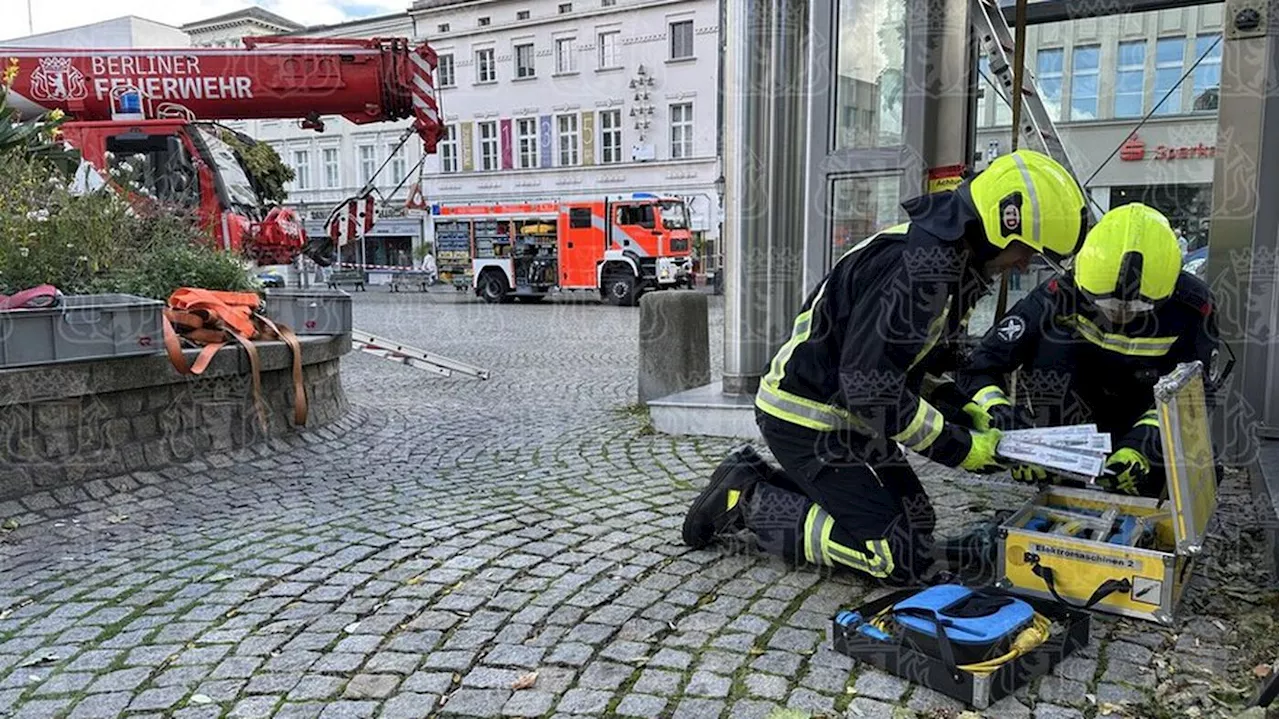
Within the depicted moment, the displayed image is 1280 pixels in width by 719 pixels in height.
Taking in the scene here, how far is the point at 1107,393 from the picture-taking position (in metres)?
4.04

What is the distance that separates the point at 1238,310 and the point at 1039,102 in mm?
1977

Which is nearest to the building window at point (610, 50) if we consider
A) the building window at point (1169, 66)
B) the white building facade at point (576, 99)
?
the white building facade at point (576, 99)

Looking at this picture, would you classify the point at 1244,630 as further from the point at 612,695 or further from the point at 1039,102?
the point at 1039,102

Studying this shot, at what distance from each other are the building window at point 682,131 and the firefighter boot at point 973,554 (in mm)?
31455

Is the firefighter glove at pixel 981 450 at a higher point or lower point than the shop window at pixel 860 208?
lower

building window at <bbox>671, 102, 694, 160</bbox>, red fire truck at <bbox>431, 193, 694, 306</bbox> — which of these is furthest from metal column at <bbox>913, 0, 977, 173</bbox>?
building window at <bbox>671, 102, 694, 160</bbox>

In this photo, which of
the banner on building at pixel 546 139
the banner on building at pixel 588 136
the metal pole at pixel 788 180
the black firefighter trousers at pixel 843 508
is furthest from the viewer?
the banner on building at pixel 546 139

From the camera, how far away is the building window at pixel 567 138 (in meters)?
36.2

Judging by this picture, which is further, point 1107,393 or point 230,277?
point 230,277

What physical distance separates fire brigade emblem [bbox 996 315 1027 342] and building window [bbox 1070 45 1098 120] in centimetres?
608

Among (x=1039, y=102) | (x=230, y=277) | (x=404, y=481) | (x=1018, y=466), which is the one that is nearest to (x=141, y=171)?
(x=230, y=277)

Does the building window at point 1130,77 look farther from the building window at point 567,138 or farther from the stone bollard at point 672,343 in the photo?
the building window at point 567,138

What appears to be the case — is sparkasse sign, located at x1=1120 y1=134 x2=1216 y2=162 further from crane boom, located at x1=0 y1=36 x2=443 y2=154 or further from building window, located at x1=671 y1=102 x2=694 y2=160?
building window, located at x1=671 y1=102 x2=694 y2=160

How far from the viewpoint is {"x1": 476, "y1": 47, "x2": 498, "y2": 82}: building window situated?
1496 inches
